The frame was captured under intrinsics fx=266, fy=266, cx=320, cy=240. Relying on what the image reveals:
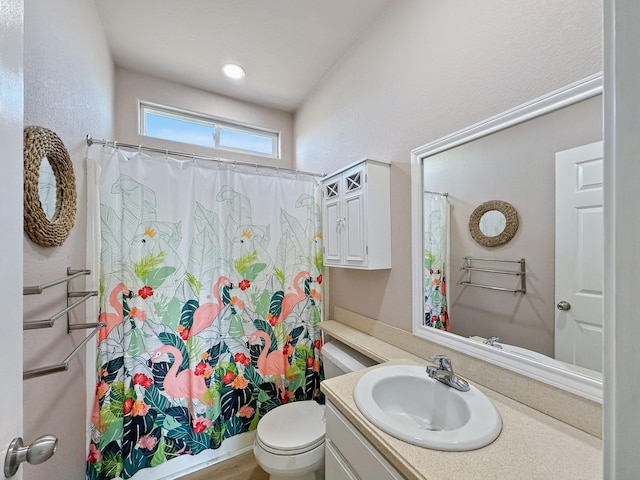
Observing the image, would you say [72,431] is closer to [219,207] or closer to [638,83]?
[219,207]

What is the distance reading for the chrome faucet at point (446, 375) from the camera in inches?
40.9

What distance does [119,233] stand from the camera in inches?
60.3

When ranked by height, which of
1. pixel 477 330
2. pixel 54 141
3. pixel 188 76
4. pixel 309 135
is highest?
pixel 188 76

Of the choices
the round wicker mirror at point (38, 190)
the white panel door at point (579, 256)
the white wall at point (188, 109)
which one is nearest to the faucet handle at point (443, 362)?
the white panel door at point (579, 256)

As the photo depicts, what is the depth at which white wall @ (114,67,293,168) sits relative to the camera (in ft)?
7.00

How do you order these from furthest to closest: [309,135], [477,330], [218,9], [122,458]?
[309,135] → [218,9] → [122,458] → [477,330]

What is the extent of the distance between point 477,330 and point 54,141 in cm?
188

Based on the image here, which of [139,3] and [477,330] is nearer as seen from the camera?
[477,330]

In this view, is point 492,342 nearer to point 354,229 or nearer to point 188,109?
point 354,229

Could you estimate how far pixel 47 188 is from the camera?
3.41ft

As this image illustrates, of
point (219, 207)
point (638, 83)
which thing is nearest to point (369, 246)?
point (219, 207)

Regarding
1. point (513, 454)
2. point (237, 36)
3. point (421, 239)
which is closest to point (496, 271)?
point (421, 239)

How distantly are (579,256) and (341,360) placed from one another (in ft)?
4.28

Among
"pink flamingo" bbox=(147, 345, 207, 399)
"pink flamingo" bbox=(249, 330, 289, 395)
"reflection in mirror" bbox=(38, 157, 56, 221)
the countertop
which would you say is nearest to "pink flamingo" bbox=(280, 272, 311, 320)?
"pink flamingo" bbox=(249, 330, 289, 395)
